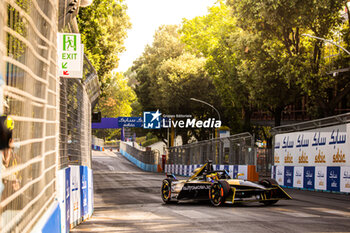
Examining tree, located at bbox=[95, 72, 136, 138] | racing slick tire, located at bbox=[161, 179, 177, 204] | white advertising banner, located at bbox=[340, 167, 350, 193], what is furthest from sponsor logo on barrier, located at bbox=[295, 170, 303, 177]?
tree, located at bbox=[95, 72, 136, 138]

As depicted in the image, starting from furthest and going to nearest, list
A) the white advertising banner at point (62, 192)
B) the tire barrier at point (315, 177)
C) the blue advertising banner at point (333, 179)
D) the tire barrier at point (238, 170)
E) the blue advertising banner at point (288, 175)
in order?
1. the tire barrier at point (238, 170)
2. the blue advertising banner at point (288, 175)
3. the blue advertising banner at point (333, 179)
4. the tire barrier at point (315, 177)
5. the white advertising banner at point (62, 192)

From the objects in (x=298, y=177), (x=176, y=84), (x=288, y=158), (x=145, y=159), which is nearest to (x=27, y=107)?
(x=298, y=177)

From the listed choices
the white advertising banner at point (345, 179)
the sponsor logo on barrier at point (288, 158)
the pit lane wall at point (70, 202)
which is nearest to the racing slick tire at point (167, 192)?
the pit lane wall at point (70, 202)

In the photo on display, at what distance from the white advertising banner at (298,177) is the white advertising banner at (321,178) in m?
1.44

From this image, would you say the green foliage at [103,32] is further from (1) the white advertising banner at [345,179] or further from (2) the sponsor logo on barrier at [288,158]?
(1) the white advertising banner at [345,179]

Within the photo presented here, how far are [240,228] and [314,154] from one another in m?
15.3

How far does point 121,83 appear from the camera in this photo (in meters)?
126

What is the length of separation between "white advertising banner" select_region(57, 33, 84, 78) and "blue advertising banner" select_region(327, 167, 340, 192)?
45.7 ft

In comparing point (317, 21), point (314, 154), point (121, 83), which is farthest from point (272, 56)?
point (121, 83)

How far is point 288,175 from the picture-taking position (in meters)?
25.9

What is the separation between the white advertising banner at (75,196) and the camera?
8.52 meters

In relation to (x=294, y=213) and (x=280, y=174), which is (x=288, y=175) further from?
(x=294, y=213)

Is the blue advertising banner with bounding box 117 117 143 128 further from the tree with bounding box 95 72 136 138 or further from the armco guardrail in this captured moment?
the tree with bounding box 95 72 136 138

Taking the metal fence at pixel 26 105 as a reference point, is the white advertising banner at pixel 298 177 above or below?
below
